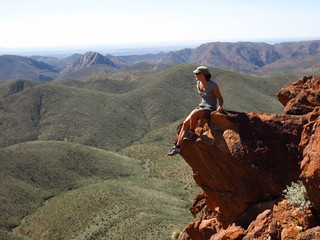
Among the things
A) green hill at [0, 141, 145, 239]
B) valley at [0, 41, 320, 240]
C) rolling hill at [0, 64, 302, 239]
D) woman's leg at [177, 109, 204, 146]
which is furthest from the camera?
green hill at [0, 141, 145, 239]

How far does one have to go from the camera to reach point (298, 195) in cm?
1237

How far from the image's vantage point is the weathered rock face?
1340cm

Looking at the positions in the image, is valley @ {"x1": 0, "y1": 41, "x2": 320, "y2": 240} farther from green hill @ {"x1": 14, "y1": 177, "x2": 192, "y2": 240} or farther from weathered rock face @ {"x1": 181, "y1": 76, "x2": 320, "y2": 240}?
weathered rock face @ {"x1": 181, "y1": 76, "x2": 320, "y2": 240}

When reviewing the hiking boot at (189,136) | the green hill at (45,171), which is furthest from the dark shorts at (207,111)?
the green hill at (45,171)

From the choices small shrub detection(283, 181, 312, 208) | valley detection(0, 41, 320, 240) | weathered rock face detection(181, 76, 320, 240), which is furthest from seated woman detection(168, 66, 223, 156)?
valley detection(0, 41, 320, 240)

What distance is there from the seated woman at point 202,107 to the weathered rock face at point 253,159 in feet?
1.35

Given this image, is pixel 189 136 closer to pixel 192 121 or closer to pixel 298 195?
pixel 192 121

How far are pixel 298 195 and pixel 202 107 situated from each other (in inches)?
249

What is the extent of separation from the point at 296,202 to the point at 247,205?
9.17ft

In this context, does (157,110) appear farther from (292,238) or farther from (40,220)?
(292,238)

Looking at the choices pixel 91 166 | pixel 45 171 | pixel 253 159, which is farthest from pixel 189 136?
pixel 91 166

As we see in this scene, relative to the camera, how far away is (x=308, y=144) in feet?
41.6

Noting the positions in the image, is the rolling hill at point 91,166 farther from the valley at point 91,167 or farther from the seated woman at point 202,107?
the seated woman at point 202,107

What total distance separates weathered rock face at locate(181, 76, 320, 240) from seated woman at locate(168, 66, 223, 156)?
0.41m
